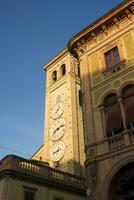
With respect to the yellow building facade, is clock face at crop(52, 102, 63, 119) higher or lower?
higher

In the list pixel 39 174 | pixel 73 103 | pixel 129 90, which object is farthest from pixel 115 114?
pixel 73 103

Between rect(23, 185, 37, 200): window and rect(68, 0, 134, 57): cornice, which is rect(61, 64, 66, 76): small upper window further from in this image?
rect(23, 185, 37, 200): window

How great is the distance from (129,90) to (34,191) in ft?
30.7

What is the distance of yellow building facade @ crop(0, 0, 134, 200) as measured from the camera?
542 inches

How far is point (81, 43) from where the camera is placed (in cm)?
1930

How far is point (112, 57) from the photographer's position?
17656 millimetres

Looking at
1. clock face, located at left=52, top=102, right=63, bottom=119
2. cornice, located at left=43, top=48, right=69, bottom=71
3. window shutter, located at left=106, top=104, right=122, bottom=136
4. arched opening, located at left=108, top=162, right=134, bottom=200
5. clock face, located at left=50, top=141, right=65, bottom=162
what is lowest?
arched opening, located at left=108, top=162, right=134, bottom=200

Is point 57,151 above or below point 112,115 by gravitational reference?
above

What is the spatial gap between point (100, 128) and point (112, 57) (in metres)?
4.69

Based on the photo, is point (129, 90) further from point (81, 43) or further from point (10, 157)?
point (10, 157)

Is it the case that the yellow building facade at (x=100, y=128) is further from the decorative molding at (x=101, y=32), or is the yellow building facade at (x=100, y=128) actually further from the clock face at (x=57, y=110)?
the clock face at (x=57, y=110)

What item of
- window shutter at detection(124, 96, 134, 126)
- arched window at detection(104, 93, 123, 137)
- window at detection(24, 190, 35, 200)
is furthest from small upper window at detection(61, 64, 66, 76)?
window shutter at detection(124, 96, 134, 126)

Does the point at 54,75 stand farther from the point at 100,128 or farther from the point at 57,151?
the point at 100,128

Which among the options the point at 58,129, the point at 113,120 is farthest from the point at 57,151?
the point at 113,120
